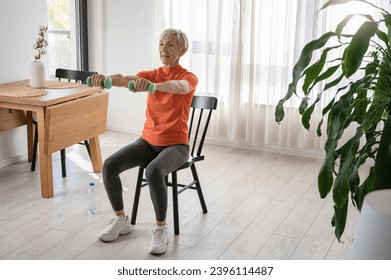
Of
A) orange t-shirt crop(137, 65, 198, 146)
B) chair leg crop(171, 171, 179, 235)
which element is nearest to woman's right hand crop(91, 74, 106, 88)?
orange t-shirt crop(137, 65, 198, 146)

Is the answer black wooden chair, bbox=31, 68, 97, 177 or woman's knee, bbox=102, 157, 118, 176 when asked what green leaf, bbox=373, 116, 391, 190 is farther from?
black wooden chair, bbox=31, 68, 97, 177

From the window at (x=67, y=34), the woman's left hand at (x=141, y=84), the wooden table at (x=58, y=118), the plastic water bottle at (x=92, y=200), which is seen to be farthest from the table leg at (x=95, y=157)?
the woman's left hand at (x=141, y=84)

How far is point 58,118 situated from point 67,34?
68.7 inches

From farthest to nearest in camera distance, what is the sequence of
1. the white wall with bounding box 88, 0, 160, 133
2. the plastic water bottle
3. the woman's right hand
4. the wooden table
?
the white wall with bounding box 88, 0, 160, 133 < the wooden table < the plastic water bottle < the woman's right hand

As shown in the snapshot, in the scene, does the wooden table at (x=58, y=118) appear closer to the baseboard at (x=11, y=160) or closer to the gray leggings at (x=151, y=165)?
the baseboard at (x=11, y=160)

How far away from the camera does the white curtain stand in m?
4.32

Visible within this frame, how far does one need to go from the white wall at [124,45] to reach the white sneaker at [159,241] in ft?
7.76

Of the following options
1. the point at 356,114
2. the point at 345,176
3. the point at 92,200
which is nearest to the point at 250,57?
the point at 92,200

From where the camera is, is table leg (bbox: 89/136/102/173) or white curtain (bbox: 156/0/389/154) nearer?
table leg (bbox: 89/136/102/173)

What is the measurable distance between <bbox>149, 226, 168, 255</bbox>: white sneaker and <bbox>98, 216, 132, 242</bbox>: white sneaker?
0.64ft

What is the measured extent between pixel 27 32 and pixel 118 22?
105cm

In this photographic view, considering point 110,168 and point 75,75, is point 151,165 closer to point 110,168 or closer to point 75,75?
point 110,168
